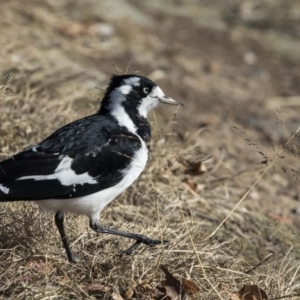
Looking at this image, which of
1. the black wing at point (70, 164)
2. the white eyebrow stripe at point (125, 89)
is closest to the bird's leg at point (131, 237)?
the black wing at point (70, 164)

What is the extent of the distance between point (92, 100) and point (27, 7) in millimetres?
2317

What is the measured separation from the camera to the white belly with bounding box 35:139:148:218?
3.60 m

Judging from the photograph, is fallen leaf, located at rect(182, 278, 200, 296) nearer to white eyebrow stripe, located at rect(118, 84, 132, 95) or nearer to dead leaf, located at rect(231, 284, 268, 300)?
dead leaf, located at rect(231, 284, 268, 300)

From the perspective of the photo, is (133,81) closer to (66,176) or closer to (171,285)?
(66,176)

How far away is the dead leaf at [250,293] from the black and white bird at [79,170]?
1.47ft

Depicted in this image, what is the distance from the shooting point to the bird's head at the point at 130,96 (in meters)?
4.07

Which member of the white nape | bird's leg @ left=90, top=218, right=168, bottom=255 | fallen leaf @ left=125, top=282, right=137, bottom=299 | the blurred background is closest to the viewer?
fallen leaf @ left=125, top=282, right=137, bottom=299

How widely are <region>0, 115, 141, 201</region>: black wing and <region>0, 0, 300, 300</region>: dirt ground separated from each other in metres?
0.25

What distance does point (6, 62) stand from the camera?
6.30 metres

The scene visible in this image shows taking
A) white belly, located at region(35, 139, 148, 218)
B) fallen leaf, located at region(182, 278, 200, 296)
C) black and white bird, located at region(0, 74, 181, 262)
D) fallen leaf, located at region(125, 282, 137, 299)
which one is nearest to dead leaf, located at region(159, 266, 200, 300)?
fallen leaf, located at region(182, 278, 200, 296)

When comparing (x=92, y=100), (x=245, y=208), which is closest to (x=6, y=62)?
(x=92, y=100)

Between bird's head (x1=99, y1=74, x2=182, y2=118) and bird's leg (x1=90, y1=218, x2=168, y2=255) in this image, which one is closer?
bird's leg (x1=90, y1=218, x2=168, y2=255)

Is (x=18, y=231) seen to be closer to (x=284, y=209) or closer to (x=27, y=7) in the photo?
(x=284, y=209)

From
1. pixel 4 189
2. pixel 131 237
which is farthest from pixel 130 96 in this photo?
pixel 4 189
